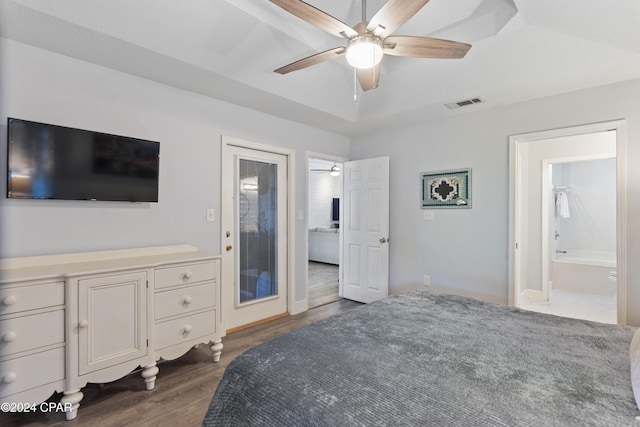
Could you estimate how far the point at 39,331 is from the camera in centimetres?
173

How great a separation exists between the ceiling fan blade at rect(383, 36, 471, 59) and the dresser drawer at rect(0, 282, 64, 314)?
248cm

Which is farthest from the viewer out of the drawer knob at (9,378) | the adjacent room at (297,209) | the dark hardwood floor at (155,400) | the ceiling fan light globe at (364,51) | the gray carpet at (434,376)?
the dark hardwood floor at (155,400)

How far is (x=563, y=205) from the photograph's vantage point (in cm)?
532

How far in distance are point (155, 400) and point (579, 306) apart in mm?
4893

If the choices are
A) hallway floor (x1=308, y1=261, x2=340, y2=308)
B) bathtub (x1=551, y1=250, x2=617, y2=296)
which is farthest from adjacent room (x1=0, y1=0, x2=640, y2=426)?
bathtub (x1=551, y1=250, x2=617, y2=296)

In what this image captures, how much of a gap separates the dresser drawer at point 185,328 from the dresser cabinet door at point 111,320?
0.12 metres

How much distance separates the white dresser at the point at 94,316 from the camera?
167 cm

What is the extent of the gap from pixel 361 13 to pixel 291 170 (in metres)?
1.81

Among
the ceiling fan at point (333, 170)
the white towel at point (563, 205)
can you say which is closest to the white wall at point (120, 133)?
the ceiling fan at point (333, 170)

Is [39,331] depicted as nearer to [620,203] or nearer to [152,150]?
[152,150]

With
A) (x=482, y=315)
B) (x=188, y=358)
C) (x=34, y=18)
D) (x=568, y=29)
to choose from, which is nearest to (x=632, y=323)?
(x=482, y=315)

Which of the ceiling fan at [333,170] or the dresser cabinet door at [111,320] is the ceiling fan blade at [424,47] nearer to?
the dresser cabinet door at [111,320]

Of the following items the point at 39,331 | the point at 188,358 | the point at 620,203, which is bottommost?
the point at 188,358

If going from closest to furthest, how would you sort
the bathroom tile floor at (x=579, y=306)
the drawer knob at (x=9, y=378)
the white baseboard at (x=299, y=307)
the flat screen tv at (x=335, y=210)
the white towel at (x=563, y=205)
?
the drawer knob at (x=9, y=378) → the bathroom tile floor at (x=579, y=306) → the white baseboard at (x=299, y=307) → the white towel at (x=563, y=205) → the flat screen tv at (x=335, y=210)
